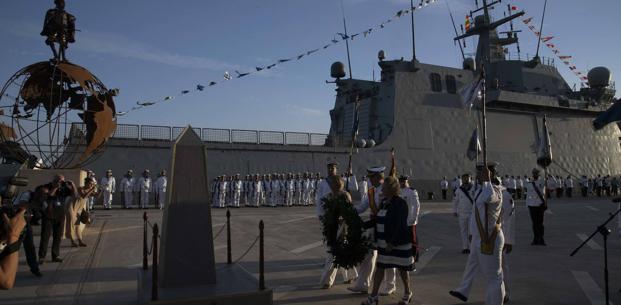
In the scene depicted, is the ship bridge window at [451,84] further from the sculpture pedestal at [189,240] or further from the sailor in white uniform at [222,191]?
the sculpture pedestal at [189,240]

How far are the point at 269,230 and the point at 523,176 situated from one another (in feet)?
75.0

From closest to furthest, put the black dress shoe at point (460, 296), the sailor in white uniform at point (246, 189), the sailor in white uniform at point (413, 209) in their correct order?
the black dress shoe at point (460, 296), the sailor in white uniform at point (413, 209), the sailor in white uniform at point (246, 189)

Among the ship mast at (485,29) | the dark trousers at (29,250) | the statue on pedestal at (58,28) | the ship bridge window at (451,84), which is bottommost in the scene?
the dark trousers at (29,250)

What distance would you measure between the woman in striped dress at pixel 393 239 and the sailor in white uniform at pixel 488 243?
0.74 metres

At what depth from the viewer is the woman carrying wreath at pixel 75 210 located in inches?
330

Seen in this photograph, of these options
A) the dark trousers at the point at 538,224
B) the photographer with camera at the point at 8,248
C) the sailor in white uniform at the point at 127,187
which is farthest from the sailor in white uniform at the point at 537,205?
the sailor in white uniform at the point at 127,187

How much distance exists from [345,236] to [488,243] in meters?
1.56

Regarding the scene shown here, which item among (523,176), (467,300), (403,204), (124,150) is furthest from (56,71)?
(523,176)

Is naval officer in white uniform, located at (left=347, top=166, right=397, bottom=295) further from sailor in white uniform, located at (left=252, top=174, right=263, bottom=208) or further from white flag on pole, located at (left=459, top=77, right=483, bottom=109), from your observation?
sailor in white uniform, located at (left=252, top=174, right=263, bottom=208)

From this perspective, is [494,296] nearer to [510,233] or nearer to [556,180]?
[510,233]

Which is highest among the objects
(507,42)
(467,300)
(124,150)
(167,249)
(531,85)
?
(507,42)

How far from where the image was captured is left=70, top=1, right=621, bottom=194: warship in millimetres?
22891

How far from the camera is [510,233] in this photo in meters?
5.62

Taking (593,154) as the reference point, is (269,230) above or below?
below
